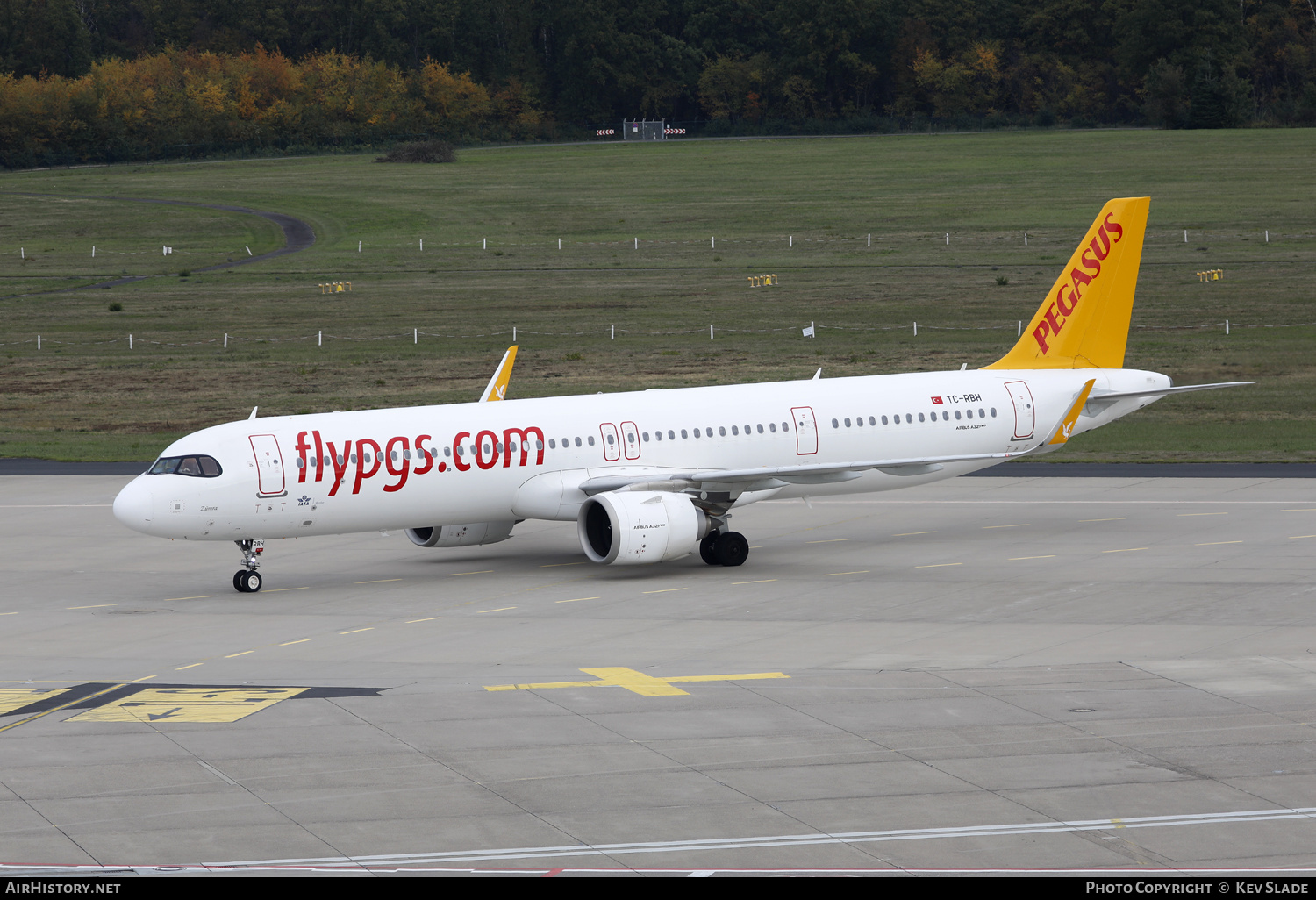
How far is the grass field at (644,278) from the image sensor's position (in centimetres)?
7344

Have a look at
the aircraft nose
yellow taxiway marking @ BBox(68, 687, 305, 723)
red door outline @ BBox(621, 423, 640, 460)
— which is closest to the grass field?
red door outline @ BBox(621, 423, 640, 460)

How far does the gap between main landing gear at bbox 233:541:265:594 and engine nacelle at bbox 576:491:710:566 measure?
7352mm

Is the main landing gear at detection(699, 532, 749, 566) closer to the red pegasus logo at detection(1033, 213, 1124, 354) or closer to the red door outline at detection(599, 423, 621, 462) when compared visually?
the red door outline at detection(599, 423, 621, 462)

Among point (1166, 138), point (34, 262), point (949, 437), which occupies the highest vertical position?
point (1166, 138)

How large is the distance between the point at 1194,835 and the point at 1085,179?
125433 mm

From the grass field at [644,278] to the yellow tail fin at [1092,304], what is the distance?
36.0 feet

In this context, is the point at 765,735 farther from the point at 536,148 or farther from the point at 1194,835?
the point at 536,148

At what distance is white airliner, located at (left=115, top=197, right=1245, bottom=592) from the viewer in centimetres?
3584

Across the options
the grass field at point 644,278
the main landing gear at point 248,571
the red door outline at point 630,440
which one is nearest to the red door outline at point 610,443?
the red door outline at point 630,440

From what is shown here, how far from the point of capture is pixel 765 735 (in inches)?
944

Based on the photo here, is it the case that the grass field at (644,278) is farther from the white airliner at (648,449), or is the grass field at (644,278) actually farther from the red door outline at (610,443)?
the red door outline at (610,443)

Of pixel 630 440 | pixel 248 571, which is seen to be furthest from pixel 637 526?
pixel 248 571

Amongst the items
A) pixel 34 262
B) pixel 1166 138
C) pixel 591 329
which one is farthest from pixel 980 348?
pixel 1166 138

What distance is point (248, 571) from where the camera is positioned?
3688 cm
